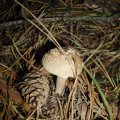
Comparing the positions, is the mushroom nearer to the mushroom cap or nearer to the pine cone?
the mushroom cap

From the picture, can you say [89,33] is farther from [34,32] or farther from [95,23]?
[34,32]

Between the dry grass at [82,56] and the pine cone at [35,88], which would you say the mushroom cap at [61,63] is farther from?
the pine cone at [35,88]

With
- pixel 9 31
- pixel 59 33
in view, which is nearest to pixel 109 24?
pixel 59 33

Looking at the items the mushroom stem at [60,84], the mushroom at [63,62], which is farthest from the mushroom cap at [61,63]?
the mushroom stem at [60,84]

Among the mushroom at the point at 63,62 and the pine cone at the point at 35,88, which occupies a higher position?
the mushroom at the point at 63,62

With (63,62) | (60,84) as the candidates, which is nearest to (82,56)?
(60,84)
